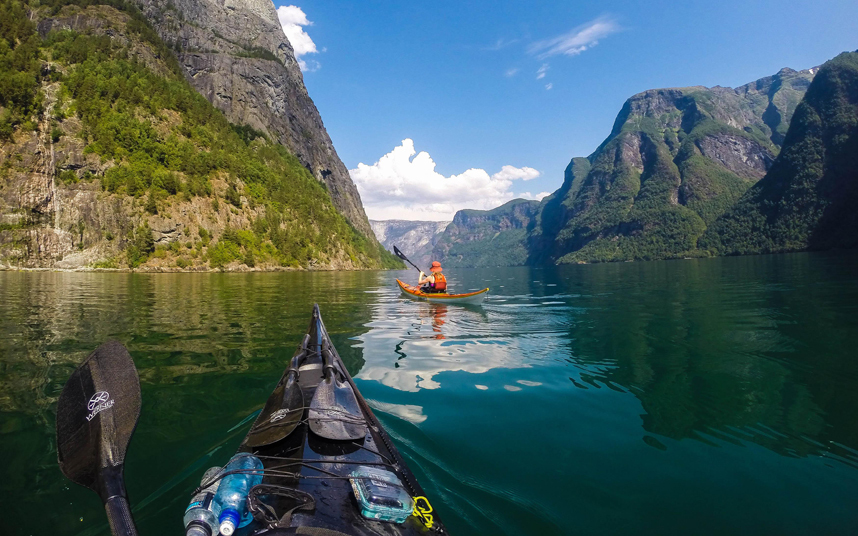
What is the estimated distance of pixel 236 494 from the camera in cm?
239

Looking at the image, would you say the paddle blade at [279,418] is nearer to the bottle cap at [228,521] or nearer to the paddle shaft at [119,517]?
the paddle shaft at [119,517]

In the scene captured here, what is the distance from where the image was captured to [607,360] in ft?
29.0

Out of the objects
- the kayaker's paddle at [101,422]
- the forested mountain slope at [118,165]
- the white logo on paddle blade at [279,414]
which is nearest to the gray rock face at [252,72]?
the forested mountain slope at [118,165]

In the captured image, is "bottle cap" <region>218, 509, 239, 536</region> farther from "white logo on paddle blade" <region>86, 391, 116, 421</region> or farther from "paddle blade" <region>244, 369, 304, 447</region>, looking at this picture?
"white logo on paddle blade" <region>86, 391, 116, 421</region>

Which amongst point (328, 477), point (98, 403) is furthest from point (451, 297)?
point (98, 403)

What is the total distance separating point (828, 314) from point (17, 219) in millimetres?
77969

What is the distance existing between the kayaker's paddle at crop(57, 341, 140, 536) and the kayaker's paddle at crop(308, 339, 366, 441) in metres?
1.48

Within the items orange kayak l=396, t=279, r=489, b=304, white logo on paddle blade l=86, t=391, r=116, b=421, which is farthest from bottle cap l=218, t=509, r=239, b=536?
orange kayak l=396, t=279, r=489, b=304

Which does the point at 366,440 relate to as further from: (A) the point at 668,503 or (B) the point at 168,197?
(B) the point at 168,197

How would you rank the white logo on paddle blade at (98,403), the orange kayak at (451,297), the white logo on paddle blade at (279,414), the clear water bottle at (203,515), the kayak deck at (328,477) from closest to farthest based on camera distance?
the clear water bottle at (203,515), the kayak deck at (328,477), the white logo on paddle blade at (98,403), the white logo on paddle blade at (279,414), the orange kayak at (451,297)

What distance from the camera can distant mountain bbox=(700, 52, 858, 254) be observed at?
104875 mm

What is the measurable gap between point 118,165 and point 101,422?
76727 millimetres

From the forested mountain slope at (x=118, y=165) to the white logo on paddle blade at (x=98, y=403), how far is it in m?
64.9

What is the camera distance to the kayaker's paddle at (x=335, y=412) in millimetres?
3715
